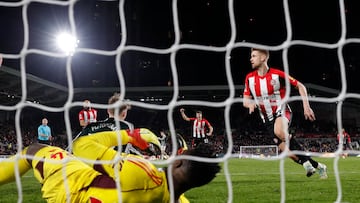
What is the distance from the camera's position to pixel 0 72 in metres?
18.0

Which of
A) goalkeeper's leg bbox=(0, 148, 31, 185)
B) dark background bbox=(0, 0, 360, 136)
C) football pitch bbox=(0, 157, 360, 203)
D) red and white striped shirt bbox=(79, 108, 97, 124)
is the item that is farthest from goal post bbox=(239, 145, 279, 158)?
goalkeeper's leg bbox=(0, 148, 31, 185)

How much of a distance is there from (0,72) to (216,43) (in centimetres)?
1166

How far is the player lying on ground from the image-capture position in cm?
260

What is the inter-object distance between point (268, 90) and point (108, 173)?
367 centimetres

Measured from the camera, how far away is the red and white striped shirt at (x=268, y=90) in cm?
609

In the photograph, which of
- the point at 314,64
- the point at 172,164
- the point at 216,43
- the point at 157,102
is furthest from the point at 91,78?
the point at 172,164

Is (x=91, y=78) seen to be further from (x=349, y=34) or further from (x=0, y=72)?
(x=349, y=34)

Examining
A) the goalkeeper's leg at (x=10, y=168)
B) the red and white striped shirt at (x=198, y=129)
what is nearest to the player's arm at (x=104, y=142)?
the goalkeeper's leg at (x=10, y=168)

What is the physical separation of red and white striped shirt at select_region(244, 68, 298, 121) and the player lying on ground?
3.46 m

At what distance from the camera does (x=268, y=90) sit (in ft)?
20.1

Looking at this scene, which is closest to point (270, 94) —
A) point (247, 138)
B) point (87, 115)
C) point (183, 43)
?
point (87, 115)

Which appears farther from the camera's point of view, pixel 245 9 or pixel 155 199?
pixel 245 9

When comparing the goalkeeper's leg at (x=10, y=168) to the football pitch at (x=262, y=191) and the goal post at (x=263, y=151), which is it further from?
the goal post at (x=263, y=151)

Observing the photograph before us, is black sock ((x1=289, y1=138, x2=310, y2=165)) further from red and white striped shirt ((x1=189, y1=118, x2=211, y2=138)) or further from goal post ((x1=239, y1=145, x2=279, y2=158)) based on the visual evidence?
goal post ((x1=239, y1=145, x2=279, y2=158))
